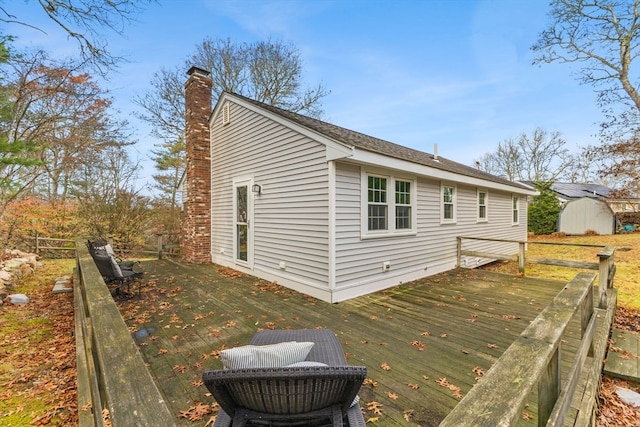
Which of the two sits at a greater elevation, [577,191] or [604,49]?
[604,49]

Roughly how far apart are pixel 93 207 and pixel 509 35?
58.2 ft

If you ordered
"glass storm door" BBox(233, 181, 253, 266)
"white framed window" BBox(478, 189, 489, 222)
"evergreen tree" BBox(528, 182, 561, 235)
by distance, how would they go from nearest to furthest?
1. "glass storm door" BBox(233, 181, 253, 266)
2. "white framed window" BBox(478, 189, 489, 222)
3. "evergreen tree" BBox(528, 182, 561, 235)

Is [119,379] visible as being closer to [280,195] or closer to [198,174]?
[280,195]

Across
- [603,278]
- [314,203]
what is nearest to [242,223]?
[314,203]

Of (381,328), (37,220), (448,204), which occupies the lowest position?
(381,328)

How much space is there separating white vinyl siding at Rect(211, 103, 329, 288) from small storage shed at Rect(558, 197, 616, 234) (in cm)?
2141

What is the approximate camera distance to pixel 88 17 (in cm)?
589

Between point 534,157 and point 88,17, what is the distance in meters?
34.6

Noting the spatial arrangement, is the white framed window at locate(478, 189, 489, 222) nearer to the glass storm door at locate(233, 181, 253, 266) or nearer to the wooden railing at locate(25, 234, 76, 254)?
the glass storm door at locate(233, 181, 253, 266)

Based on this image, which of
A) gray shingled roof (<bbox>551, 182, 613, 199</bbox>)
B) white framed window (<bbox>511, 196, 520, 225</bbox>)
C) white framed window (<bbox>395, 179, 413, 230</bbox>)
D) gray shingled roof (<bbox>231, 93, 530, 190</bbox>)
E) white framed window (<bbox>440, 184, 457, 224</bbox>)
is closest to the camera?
gray shingled roof (<bbox>231, 93, 530, 190</bbox>)

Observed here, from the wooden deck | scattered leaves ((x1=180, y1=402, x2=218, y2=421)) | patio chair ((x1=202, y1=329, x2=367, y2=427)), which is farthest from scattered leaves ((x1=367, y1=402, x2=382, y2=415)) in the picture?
scattered leaves ((x1=180, y1=402, x2=218, y2=421))

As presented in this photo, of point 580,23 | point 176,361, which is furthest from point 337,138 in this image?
point 580,23

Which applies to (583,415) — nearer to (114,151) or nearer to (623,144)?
(114,151)

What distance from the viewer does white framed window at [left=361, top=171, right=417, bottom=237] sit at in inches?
238
